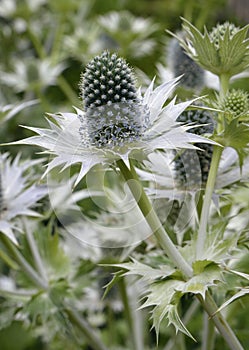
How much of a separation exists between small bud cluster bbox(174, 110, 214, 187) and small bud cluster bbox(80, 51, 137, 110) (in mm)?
143

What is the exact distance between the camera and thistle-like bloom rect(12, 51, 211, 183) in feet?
2.54

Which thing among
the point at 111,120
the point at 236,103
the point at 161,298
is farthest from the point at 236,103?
the point at 161,298

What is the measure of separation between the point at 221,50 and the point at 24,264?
50cm

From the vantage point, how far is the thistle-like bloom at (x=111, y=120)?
0.77 m

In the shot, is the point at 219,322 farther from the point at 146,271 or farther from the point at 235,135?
the point at 235,135

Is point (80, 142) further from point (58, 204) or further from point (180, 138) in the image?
point (58, 204)

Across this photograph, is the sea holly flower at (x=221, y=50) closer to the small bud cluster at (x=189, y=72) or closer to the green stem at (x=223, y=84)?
the green stem at (x=223, y=84)

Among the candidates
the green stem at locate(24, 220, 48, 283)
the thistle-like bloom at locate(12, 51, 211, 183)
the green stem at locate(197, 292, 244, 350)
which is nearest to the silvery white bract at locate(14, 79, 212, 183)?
the thistle-like bloom at locate(12, 51, 211, 183)

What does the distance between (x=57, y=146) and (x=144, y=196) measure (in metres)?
0.13

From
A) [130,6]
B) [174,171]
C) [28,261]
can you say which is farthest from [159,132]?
[130,6]

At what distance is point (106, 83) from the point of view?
2.61 ft

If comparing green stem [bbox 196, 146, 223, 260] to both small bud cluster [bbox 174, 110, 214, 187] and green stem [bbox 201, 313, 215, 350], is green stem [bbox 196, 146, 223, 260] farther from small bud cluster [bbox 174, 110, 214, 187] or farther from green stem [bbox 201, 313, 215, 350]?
green stem [bbox 201, 313, 215, 350]

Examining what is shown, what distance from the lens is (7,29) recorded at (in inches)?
93.1

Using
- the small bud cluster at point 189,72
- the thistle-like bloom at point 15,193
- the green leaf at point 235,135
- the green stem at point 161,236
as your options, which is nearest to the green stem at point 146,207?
the green stem at point 161,236
